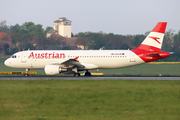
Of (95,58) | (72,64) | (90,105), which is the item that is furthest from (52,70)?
(90,105)

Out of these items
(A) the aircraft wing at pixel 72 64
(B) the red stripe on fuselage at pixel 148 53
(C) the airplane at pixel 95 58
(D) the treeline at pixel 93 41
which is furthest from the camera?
(D) the treeline at pixel 93 41

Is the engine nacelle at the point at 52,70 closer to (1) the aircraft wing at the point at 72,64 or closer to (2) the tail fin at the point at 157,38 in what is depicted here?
(1) the aircraft wing at the point at 72,64

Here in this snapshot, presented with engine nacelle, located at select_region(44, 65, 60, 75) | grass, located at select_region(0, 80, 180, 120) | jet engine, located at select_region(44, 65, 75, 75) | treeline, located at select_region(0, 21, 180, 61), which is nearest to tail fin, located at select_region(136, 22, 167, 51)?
jet engine, located at select_region(44, 65, 75, 75)

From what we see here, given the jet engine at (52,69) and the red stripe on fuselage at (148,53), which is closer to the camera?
the jet engine at (52,69)

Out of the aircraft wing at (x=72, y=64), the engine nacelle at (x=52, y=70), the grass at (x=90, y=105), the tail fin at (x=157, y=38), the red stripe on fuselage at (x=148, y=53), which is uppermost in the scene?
the tail fin at (x=157, y=38)

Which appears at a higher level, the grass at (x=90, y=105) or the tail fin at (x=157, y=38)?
the tail fin at (x=157, y=38)

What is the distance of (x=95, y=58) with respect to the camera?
3269 cm

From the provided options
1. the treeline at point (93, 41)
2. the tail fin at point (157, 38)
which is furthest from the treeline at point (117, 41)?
the tail fin at point (157, 38)

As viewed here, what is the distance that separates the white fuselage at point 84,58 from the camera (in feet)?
106

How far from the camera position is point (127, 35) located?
352 feet

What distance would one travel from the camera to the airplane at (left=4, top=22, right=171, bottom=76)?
3153 centimetres

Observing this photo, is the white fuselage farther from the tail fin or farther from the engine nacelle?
the engine nacelle

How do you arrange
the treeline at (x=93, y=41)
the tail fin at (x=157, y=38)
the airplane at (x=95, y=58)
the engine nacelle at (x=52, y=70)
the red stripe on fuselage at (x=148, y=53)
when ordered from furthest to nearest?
the treeline at (x=93, y=41)
the tail fin at (x=157, y=38)
the airplane at (x=95, y=58)
the red stripe on fuselage at (x=148, y=53)
the engine nacelle at (x=52, y=70)

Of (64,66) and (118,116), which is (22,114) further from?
(64,66)
